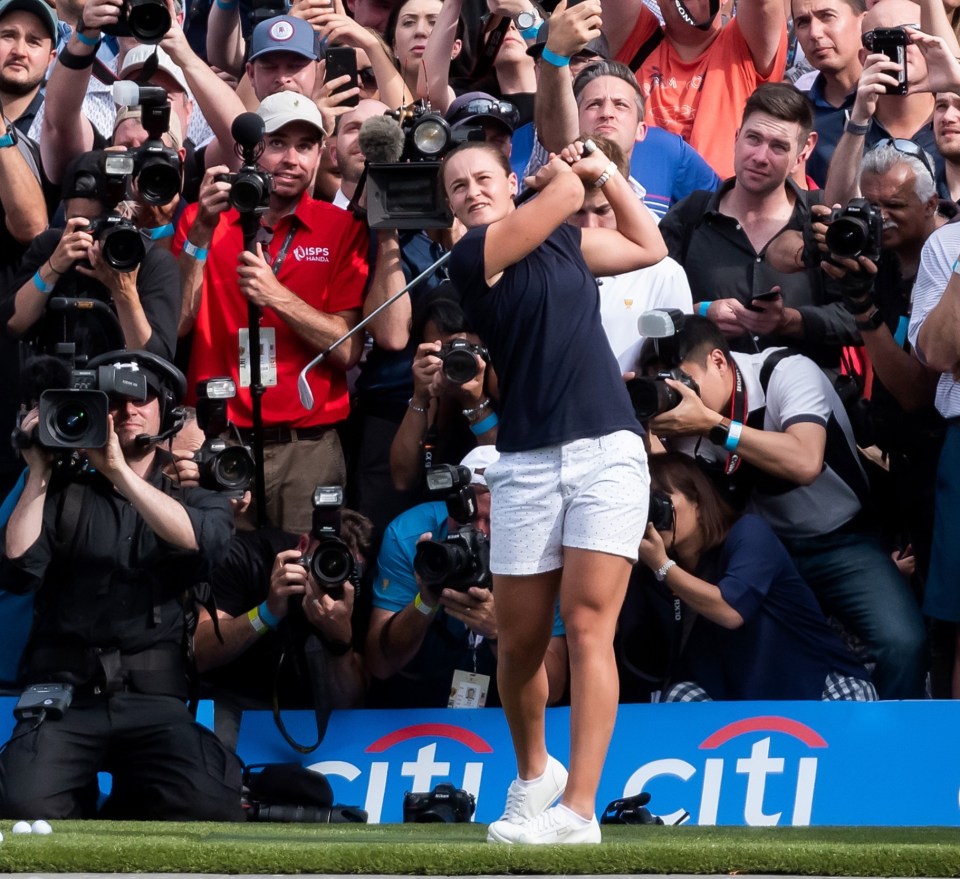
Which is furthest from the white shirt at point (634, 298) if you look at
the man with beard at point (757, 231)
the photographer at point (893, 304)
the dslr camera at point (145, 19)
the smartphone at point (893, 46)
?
the dslr camera at point (145, 19)

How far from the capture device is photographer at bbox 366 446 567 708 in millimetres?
7125

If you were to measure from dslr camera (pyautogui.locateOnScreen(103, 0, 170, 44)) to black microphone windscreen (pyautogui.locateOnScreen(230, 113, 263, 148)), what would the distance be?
0.60m

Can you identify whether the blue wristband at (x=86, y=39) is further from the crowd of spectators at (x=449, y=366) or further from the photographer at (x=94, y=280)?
Answer: the photographer at (x=94, y=280)

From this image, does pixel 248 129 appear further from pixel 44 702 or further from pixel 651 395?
pixel 44 702

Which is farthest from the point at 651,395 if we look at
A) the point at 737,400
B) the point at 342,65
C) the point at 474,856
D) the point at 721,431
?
the point at 474,856

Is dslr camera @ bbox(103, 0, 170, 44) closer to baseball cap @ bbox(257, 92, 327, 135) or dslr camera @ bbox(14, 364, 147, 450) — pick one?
baseball cap @ bbox(257, 92, 327, 135)

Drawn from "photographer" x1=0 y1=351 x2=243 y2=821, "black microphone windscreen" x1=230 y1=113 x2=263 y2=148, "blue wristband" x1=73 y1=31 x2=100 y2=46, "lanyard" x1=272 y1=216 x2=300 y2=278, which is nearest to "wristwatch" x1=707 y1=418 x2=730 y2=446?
"photographer" x1=0 y1=351 x2=243 y2=821

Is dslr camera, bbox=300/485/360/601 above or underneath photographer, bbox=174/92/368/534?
underneath

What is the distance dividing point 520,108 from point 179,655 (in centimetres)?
357

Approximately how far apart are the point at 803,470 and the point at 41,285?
324 centimetres

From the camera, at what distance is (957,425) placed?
22.8 feet

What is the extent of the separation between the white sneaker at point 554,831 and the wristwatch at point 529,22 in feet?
14.3

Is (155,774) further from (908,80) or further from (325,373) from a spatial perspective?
(908,80)

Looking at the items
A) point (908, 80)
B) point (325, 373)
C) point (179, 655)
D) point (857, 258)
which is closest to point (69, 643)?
point (179, 655)
